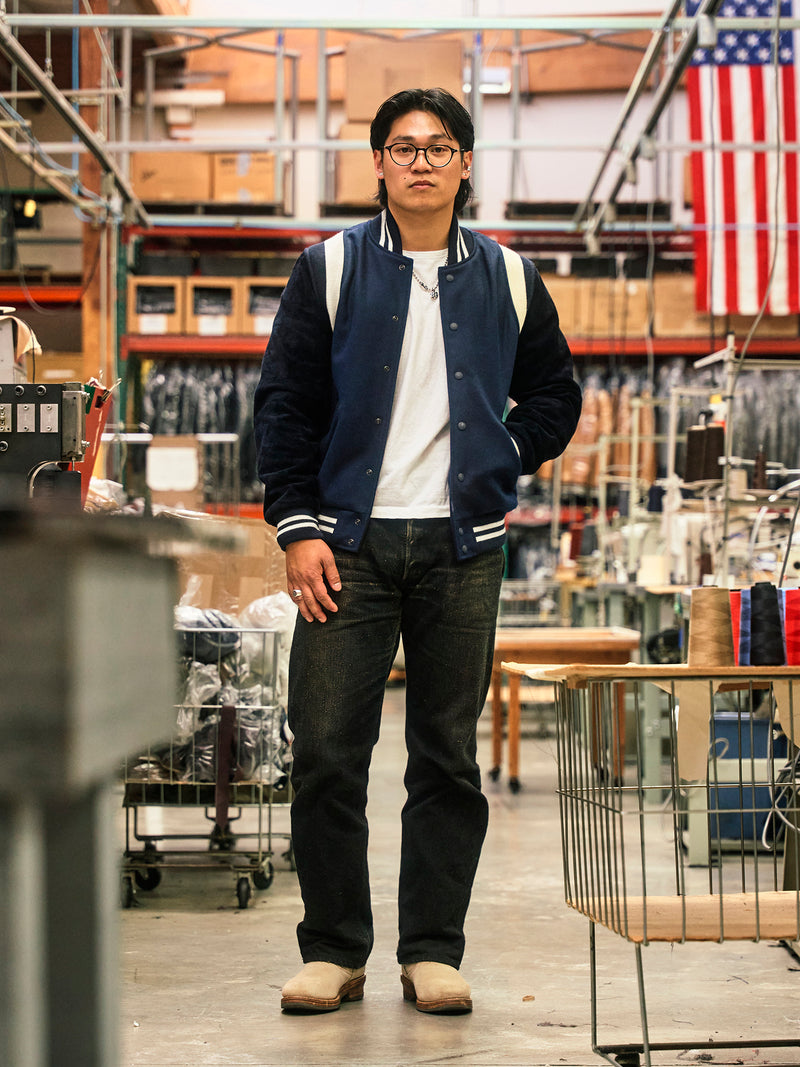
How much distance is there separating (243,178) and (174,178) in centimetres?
51

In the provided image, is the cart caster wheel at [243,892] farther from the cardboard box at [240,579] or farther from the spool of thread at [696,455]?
the spool of thread at [696,455]

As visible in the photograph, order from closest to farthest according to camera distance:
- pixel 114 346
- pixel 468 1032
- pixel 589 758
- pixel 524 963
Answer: pixel 589 758 → pixel 468 1032 → pixel 524 963 → pixel 114 346

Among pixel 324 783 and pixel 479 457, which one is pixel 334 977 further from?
pixel 479 457

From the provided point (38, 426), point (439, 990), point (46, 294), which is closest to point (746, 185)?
point (46, 294)

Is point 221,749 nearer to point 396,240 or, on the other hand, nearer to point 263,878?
point 263,878

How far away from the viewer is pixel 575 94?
10906 mm

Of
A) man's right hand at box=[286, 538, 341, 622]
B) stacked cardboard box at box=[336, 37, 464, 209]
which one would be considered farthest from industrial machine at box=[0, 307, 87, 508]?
stacked cardboard box at box=[336, 37, 464, 209]

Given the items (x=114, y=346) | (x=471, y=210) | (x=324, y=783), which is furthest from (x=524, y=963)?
(x=471, y=210)

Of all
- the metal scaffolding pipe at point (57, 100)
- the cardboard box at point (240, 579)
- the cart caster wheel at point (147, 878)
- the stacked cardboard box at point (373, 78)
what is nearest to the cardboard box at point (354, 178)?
the stacked cardboard box at point (373, 78)

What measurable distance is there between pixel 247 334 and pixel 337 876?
24.6 ft

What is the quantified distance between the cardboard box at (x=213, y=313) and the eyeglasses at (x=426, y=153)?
285 inches

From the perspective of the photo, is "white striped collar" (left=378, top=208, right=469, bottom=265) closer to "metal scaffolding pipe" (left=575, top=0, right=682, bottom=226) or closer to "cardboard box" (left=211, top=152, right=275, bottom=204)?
"metal scaffolding pipe" (left=575, top=0, right=682, bottom=226)

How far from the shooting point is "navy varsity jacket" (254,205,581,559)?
7.29 feet

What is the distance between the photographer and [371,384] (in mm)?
2230
